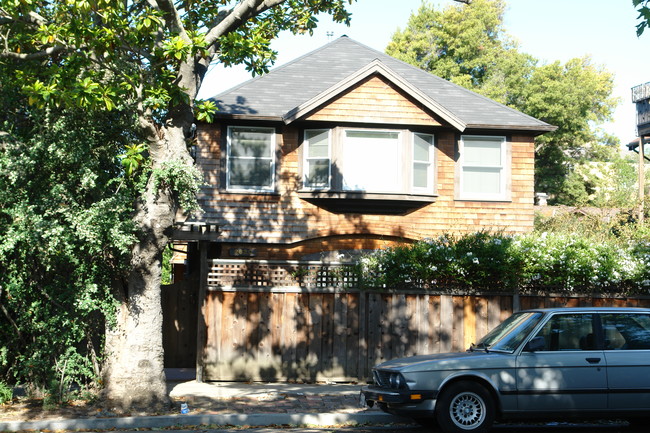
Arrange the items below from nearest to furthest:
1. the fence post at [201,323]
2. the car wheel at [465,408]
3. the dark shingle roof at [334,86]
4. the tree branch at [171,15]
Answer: the car wheel at [465,408] < the tree branch at [171,15] < the fence post at [201,323] < the dark shingle roof at [334,86]

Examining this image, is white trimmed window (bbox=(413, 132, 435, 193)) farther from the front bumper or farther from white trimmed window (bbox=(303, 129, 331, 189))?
the front bumper

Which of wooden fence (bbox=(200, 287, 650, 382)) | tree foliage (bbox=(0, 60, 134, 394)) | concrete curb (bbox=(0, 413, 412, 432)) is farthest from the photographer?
wooden fence (bbox=(200, 287, 650, 382))

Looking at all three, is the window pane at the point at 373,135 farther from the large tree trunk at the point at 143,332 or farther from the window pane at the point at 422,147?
the large tree trunk at the point at 143,332

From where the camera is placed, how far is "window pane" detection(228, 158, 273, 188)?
18.8 metres

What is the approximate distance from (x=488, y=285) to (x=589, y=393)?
484 centimetres

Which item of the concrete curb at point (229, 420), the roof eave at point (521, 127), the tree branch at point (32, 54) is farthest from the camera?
the roof eave at point (521, 127)

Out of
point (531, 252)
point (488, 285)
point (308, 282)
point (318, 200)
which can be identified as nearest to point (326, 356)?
point (308, 282)

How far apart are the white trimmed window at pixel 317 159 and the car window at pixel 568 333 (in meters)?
9.49

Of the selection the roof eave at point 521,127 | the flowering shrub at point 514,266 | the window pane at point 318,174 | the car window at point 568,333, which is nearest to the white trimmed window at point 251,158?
the window pane at point 318,174

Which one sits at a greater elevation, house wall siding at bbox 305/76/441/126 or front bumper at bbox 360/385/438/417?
house wall siding at bbox 305/76/441/126

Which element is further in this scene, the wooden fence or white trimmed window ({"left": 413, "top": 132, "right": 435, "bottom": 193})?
white trimmed window ({"left": 413, "top": 132, "right": 435, "bottom": 193})

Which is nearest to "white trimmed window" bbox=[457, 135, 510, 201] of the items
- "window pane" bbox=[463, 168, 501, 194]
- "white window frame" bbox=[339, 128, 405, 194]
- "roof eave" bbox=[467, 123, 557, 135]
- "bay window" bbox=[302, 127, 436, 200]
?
"window pane" bbox=[463, 168, 501, 194]

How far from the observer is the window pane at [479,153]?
63.7 feet

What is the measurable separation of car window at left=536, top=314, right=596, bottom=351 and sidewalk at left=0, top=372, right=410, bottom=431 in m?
2.46
